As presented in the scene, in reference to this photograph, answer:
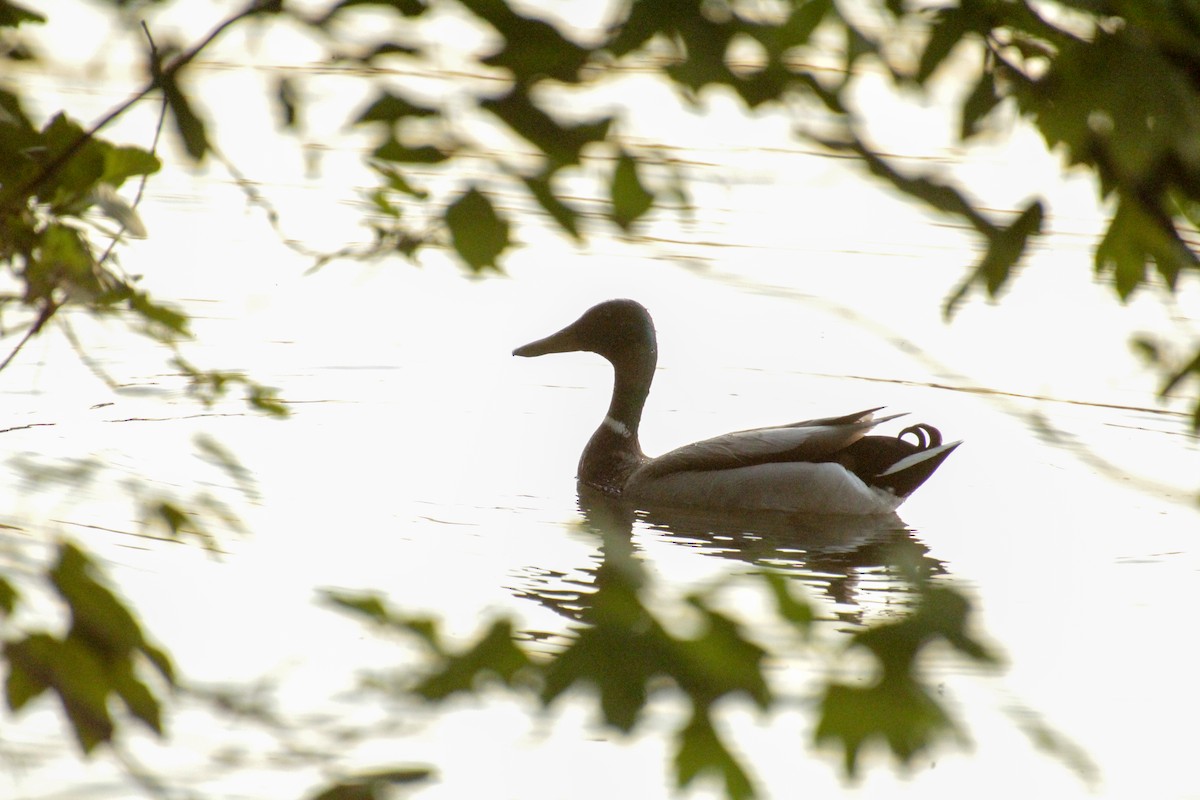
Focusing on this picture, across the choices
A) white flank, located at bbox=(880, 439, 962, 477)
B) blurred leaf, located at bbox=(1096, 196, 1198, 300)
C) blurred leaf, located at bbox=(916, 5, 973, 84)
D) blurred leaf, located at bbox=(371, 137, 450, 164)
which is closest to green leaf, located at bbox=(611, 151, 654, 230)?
blurred leaf, located at bbox=(371, 137, 450, 164)

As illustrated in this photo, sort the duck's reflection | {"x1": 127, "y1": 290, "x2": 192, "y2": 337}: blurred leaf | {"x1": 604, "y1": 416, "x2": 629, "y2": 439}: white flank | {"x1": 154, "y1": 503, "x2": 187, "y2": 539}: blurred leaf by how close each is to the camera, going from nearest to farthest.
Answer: {"x1": 154, "y1": 503, "x2": 187, "y2": 539}: blurred leaf, {"x1": 127, "y1": 290, "x2": 192, "y2": 337}: blurred leaf, the duck's reflection, {"x1": 604, "y1": 416, "x2": 629, "y2": 439}: white flank

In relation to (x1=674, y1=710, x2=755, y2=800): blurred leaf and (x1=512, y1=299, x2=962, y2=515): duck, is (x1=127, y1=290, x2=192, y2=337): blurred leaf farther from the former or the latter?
(x1=512, y1=299, x2=962, y2=515): duck

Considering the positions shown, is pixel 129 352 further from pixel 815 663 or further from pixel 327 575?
pixel 815 663

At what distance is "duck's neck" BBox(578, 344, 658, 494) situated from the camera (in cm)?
807

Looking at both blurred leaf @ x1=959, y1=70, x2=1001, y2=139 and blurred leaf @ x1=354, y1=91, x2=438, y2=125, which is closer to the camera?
blurred leaf @ x1=354, y1=91, x2=438, y2=125

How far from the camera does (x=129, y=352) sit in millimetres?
8938

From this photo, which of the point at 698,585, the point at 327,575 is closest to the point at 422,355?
the point at 327,575

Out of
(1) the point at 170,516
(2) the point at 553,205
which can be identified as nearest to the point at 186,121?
(2) the point at 553,205

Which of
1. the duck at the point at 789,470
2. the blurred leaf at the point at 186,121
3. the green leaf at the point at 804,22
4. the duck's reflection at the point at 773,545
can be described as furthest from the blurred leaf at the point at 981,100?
the duck at the point at 789,470

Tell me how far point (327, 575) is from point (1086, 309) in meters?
6.41

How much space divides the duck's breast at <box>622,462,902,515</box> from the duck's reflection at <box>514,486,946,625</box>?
80mm

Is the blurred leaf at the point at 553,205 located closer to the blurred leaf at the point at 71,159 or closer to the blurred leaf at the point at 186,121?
the blurred leaf at the point at 186,121

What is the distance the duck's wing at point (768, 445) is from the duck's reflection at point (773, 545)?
0.29m

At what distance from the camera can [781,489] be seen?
7.77 m
